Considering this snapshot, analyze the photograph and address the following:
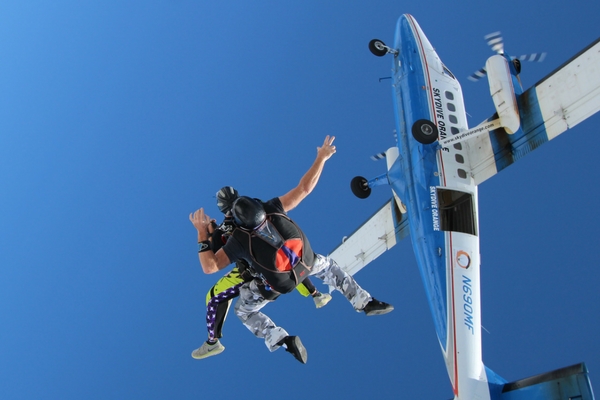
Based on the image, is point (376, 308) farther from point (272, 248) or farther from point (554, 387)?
point (554, 387)

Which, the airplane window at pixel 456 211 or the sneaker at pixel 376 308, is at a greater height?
the airplane window at pixel 456 211

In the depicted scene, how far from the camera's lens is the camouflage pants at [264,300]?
7855 mm

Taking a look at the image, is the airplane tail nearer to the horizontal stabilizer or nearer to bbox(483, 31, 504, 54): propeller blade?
the horizontal stabilizer

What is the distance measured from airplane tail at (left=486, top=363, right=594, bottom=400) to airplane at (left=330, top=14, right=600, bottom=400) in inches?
0.8

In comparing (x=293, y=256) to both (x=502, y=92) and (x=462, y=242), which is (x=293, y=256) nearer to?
(x=462, y=242)

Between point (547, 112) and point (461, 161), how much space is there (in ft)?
5.25

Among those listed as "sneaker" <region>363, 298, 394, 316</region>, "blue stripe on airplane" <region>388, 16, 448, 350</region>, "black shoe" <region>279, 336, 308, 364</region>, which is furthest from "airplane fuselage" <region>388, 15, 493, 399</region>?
"black shoe" <region>279, 336, 308, 364</region>

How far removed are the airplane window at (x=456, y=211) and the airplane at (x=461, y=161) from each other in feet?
0.05

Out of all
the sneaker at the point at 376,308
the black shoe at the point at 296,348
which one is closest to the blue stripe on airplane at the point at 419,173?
the sneaker at the point at 376,308

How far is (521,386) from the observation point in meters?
8.38

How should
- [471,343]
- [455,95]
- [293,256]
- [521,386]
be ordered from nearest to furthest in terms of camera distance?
1. [293,256]
2. [521,386]
3. [471,343]
4. [455,95]

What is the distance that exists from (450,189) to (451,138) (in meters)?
0.89

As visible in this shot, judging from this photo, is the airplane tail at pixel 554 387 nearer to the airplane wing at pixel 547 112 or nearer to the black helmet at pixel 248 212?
the airplane wing at pixel 547 112

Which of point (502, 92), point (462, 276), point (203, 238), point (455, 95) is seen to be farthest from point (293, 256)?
point (455, 95)
